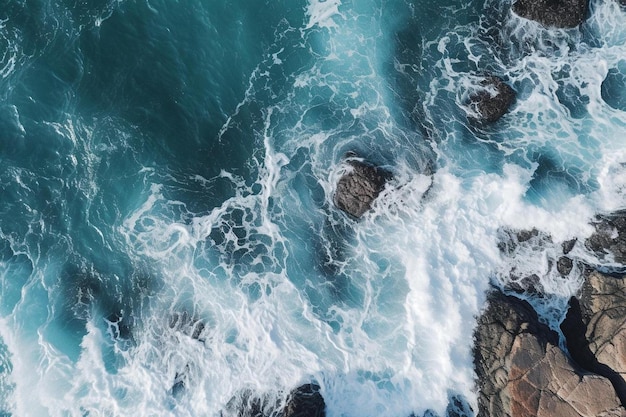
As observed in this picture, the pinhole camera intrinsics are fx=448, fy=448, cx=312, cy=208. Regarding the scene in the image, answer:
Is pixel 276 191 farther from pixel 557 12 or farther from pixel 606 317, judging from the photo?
pixel 557 12

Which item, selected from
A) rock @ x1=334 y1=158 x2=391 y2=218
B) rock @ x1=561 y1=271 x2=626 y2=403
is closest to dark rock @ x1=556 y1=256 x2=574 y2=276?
rock @ x1=561 y1=271 x2=626 y2=403

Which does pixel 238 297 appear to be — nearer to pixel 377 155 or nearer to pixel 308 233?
pixel 308 233

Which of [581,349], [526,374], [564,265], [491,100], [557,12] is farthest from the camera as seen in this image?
[557,12]

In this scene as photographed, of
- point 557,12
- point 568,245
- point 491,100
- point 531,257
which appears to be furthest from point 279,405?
point 557,12

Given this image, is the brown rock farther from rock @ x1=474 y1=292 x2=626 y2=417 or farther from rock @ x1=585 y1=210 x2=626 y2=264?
rock @ x1=585 y1=210 x2=626 y2=264

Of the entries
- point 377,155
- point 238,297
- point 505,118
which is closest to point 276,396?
point 238,297

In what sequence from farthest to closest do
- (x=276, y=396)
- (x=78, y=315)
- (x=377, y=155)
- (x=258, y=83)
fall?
(x=258, y=83), (x=377, y=155), (x=78, y=315), (x=276, y=396)

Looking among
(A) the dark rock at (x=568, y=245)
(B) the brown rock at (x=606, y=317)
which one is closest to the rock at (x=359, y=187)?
(A) the dark rock at (x=568, y=245)
